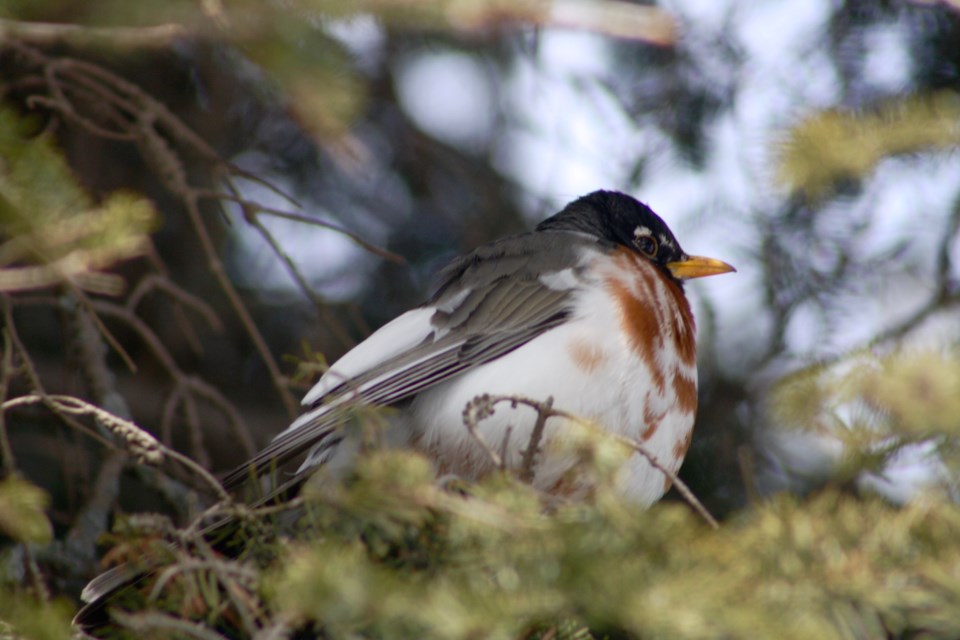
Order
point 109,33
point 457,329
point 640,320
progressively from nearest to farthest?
1. point 109,33
2. point 640,320
3. point 457,329

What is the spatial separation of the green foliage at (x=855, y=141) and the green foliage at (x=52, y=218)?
1318mm

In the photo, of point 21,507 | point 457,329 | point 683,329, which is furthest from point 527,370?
point 21,507

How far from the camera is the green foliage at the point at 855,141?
2.18 metres

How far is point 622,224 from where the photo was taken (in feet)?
13.5

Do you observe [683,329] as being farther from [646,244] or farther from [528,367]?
[646,244]

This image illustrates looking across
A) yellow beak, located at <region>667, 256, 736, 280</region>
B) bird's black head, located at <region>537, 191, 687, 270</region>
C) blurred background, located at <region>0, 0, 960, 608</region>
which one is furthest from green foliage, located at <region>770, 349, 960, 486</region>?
bird's black head, located at <region>537, 191, 687, 270</region>

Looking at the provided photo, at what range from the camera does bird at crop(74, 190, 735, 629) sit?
297 cm

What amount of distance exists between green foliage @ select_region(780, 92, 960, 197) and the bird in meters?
0.92

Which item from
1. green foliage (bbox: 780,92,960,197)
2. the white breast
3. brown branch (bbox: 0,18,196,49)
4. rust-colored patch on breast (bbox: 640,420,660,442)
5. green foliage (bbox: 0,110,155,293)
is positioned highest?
brown branch (bbox: 0,18,196,49)

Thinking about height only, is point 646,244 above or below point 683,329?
above

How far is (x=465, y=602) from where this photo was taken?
1466mm

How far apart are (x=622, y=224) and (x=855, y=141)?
1.95 metres

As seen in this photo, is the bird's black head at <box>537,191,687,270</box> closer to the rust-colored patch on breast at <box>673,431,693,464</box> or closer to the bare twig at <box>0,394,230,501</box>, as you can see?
Answer: the rust-colored patch on breast at <box>673,431,693,464</box>

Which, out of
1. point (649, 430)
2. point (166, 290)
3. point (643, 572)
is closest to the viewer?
point (643, 572)
